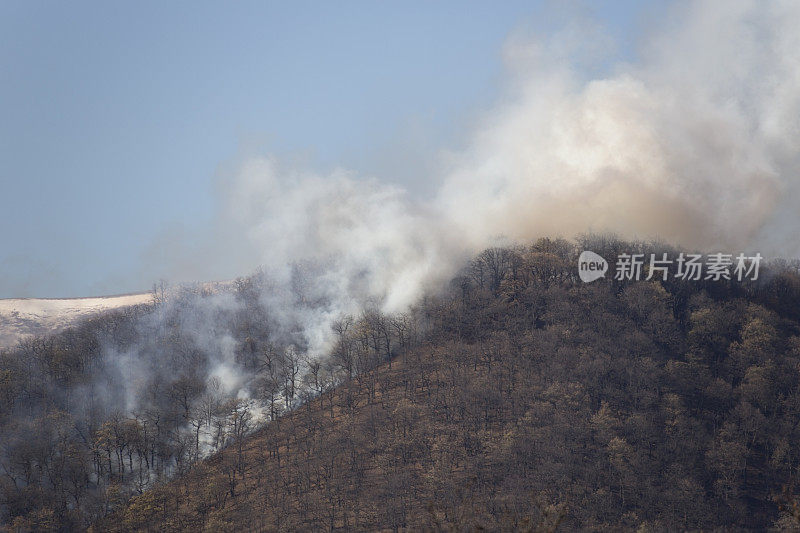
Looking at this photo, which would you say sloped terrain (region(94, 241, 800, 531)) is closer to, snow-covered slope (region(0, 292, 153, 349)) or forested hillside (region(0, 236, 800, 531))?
forested hillside (region(0, 236, 800, 531))

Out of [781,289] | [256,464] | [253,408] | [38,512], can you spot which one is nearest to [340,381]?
[253,408]

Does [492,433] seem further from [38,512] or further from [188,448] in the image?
[38,512]

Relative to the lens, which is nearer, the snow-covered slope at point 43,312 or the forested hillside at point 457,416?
the forested hillside at point 457,416

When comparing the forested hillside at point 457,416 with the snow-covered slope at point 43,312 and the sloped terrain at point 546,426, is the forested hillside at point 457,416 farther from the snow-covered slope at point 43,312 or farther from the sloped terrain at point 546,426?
the snow-covered slope at point 43,312

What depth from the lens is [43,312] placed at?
114 metres

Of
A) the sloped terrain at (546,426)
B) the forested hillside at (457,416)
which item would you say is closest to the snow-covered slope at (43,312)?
the forested hillside at (457,416)

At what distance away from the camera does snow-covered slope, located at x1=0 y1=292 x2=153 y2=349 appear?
108m

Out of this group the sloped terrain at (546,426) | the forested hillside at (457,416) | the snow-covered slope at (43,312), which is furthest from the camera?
the snow-covered slope at (43,312)

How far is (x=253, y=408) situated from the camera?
9138 centimetres

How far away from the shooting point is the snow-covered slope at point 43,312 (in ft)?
356

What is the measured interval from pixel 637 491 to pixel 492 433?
15873mm

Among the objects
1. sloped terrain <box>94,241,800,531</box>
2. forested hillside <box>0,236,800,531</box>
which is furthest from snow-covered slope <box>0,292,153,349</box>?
sloped terrain <box>94,241,800,531</box>

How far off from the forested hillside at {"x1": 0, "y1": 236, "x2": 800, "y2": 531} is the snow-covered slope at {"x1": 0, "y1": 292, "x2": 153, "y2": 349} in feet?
31.1

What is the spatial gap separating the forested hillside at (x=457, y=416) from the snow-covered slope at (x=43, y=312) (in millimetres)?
9475
